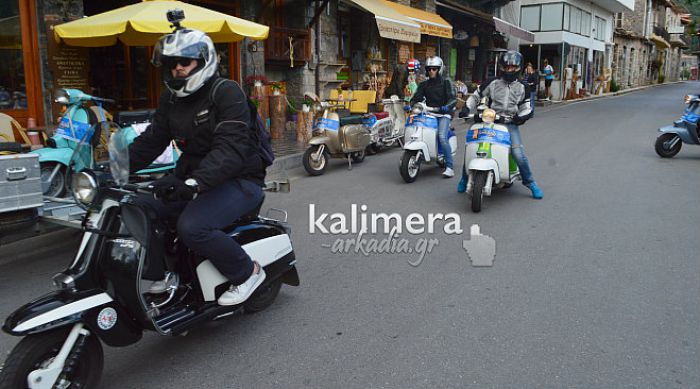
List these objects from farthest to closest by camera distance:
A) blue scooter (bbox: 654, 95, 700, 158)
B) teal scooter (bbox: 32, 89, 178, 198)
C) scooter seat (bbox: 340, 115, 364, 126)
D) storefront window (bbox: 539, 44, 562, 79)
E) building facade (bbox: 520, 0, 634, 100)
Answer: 1. storefront window (bbox: 539, 44, 562, 79)
2. building facade (bbox: 520, 0, 634, 100)
3. blue scooter (bbox: 654, 95, 700, 158)
4. scooter seat (bbox: 340, 115, 364, 126)
5. teal scooter (bbox: 32, 89, 178, 198)

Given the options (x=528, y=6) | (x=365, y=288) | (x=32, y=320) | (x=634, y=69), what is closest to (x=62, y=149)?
(x=365, y=288)

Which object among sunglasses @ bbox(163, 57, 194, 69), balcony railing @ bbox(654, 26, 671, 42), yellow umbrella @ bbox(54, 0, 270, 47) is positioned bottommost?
sunglasses @ bbox(163, 57, 194, 69)

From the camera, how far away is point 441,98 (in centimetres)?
908

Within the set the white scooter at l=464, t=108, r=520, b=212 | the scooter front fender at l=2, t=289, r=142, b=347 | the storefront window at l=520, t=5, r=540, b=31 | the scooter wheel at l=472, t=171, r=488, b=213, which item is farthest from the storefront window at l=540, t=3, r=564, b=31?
the scooter front fender at l=2, t=289, r=142, b=347

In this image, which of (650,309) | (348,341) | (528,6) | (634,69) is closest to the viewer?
(348,341)

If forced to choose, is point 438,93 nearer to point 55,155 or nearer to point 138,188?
point 55,155

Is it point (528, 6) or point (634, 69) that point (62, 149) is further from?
point (634, 69)

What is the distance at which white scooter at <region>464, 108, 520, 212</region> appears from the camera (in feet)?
22.4

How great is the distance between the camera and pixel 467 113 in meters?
7.59

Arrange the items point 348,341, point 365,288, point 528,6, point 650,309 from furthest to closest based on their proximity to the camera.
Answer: point 528,6
point 365,288
point 650,309
point 348,341

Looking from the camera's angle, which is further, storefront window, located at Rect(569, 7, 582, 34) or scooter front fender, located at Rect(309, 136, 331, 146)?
storefront window, located at Rect(569, 7, 582, 34)

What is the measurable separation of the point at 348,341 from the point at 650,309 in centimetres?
213

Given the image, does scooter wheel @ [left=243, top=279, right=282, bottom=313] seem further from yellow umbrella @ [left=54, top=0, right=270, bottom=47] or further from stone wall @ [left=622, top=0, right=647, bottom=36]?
stone wall @ [left=622, top=0, right=647, bottom=36]

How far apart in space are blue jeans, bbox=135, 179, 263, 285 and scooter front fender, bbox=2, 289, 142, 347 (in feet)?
1.09
